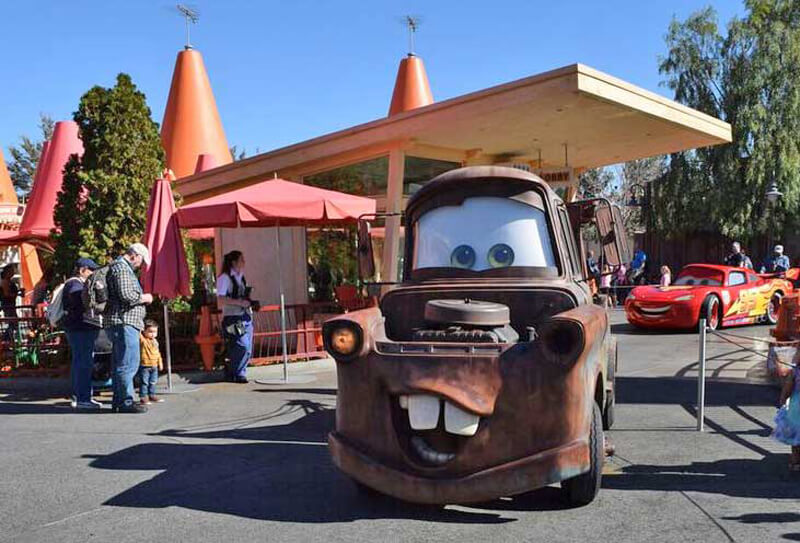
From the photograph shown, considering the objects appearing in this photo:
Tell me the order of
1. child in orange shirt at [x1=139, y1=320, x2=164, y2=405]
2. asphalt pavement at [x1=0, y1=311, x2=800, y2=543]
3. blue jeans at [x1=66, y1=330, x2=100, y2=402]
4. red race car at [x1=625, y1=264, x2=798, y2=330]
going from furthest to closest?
red race car at [x1=625, y1=264, x2=798, y2=330]
child in orange shirt at [x1=139, y1=320, x2=164, y2=405]
blue jeans at [x1=66, y1=330, x2=100, y2=402]
asphalt pavement at [x1=0, y1=311, x2=800, y2=543]

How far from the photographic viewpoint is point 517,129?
13.2 m

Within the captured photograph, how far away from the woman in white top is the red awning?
1.75 ft

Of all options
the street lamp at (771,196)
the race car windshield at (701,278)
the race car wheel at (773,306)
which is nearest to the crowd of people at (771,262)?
the race car wheel at (773,306)

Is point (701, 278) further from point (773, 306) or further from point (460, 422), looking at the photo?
point (460, 422)

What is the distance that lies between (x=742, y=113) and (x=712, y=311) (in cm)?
1370

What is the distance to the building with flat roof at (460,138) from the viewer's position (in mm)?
10898

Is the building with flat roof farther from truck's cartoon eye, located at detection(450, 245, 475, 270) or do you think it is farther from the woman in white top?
truck's cartoon eye, located at detection(450, 245, 475, 270)

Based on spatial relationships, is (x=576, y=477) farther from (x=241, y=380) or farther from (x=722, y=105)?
(x=722, y=105)

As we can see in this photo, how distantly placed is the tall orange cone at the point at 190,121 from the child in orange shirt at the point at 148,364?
12653mm

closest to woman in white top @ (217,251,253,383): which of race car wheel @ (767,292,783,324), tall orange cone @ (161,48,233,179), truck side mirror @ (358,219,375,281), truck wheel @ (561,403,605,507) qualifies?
truck side mirror @ (358,219,375,281)

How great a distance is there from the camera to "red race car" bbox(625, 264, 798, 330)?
13695mm

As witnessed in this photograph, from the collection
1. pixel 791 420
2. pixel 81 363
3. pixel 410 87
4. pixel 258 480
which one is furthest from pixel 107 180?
pixel 410 87

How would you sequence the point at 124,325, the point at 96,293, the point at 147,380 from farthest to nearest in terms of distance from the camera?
1. the point at 147,380
2. the point at 96,293
3. the point at 124,325

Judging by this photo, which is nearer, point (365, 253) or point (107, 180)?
point (365, 253)
